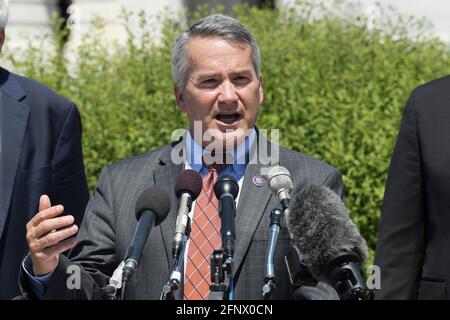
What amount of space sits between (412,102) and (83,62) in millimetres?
3710

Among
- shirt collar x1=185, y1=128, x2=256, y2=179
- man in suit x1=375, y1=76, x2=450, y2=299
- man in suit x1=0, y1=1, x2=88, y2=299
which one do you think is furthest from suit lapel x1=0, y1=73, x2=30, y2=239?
man in suit x1=375, y1=76, x2=450, y2=299

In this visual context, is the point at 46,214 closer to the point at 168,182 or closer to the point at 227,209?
the point at 227,209

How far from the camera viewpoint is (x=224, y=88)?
404cm

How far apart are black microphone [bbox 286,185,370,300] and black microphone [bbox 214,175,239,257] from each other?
168mm

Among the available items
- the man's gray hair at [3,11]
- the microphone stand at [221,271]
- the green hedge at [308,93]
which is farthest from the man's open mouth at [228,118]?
the green hedge at [308,93]

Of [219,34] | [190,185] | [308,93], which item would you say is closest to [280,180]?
[190,185]

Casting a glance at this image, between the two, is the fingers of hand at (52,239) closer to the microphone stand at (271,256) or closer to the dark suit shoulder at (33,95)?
the microphone stand at (271,256)

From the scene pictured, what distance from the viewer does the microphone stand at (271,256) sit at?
3139 millimetres

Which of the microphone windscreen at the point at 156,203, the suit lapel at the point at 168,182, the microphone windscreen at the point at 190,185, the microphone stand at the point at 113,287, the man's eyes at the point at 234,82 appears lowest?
the microphone stand at the point at 113,287

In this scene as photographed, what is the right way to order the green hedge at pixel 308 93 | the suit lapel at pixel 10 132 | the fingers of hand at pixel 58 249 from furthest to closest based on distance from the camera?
the green hedge at pixel 308 93, the suit lapel at pixel 10 132, the fingers of hand at pixel 58 249

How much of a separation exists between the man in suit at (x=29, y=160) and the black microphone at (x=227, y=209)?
179 centimetres

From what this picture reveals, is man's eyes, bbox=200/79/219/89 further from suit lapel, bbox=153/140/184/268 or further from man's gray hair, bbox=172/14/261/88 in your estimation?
suit lapel, bbox=153/140/184/268

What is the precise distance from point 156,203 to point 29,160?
5.92 feet

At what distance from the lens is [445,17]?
13195 millimetres
